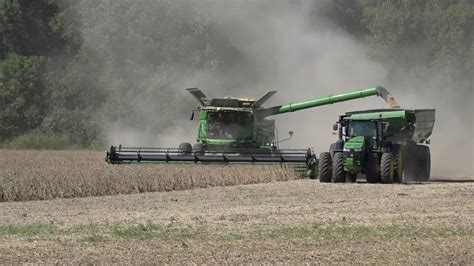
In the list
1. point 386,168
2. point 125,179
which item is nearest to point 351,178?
point 386,168

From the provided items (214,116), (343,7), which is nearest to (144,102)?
(343,7)

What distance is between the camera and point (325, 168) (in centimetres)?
2812

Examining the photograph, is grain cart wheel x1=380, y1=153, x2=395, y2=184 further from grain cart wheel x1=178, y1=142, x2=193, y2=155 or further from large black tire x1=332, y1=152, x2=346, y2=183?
grain cart wheel x1=178, y1=142, x2=193, y2=155

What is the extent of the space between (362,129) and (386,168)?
188 centimetres

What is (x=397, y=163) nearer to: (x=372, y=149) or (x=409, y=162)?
(x=372, y=149)

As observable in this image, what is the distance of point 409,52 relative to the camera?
63.2 metres

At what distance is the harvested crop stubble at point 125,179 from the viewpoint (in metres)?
23.2

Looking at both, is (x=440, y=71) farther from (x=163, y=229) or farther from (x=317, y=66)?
(x=163, y=229)

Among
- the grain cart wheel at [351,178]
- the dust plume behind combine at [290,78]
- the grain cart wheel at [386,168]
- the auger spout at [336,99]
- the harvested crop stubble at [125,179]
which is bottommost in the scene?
the harvested crop stubble at [125,179]

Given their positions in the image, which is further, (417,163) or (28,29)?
(28,29)

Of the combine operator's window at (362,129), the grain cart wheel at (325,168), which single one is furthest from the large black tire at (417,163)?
the grain cart wheel at (325,168)

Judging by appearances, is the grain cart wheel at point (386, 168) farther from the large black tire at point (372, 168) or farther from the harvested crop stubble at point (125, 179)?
the harvested crop stubble at point (125, 179)

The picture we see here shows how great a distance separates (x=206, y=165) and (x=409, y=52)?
118 ft

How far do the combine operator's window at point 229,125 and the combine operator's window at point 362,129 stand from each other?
17.0 ft
